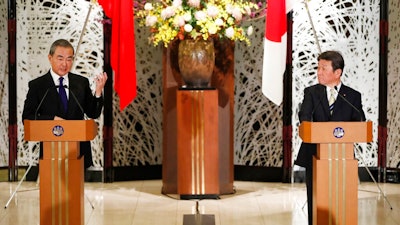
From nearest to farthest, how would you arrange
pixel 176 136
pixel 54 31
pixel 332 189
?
1. pixel 332 189
2. pixel 176 136
3. pixel 54 31

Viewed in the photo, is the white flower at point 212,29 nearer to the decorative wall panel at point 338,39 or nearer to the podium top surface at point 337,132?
the decorative wall panel at point 338,39

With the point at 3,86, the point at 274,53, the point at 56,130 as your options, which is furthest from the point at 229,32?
the point at 3,86

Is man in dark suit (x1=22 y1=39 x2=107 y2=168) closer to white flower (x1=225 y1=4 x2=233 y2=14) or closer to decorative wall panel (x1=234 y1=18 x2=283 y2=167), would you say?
white flower (x1=225 y1=4 x2=233 y2=14)

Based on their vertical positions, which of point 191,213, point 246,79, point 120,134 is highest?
point 246,79

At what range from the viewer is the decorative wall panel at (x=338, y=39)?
8555mm

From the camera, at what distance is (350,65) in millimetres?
8641

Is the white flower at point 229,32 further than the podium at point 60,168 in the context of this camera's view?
Yes

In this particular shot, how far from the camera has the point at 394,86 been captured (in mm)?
8531

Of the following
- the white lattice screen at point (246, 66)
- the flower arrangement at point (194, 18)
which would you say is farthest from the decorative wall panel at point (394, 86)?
the flower arrangement at point (194, 18)

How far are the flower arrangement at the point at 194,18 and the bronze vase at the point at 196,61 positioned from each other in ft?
0.24

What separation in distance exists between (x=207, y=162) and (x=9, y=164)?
2.41 m

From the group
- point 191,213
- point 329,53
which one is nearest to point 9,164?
point 191,213

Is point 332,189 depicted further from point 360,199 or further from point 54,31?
point 54,31

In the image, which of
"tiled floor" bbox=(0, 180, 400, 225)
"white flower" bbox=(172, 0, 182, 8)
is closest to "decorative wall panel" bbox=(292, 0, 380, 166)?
"tiled floor" bbox=(0, 180, 400, 225)
